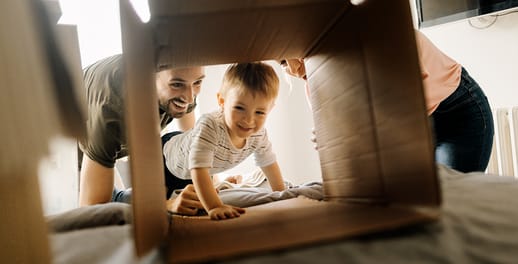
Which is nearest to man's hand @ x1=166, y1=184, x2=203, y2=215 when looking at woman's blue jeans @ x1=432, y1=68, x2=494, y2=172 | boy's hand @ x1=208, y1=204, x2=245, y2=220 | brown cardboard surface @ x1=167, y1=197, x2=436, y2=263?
boy's hand @ x1=208, y1=204, x2=245, y2=220

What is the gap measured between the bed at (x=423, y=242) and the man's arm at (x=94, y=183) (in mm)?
667

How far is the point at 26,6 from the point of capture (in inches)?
18.7

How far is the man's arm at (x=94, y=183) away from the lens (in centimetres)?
123

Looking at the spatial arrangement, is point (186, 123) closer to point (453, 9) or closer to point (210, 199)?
point (210, 199)

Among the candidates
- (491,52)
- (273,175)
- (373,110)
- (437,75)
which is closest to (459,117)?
(437,75)

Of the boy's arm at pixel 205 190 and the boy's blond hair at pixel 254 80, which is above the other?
the boy's blond hair at pixel 254 80

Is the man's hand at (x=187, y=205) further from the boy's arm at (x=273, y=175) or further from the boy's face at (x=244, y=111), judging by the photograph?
the boy's arm at (x=273, y=175)

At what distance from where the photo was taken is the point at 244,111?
3.87 feet

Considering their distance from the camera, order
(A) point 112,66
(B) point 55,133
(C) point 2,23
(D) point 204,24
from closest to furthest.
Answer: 1. (C) point 2,23
2. (B) point 55,133
3. (D) point 204,24
4. (A) point 112,66

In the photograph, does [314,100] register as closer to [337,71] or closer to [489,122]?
[337,71]

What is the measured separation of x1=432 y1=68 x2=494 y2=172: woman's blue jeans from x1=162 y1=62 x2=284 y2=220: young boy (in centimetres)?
50

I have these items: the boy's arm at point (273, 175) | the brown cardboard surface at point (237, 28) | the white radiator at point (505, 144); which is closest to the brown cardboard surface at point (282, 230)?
the brown cardboard surface at point (237, 28)

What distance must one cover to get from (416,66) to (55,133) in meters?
0.45

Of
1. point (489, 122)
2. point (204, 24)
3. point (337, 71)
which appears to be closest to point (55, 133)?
point (204, 24)
